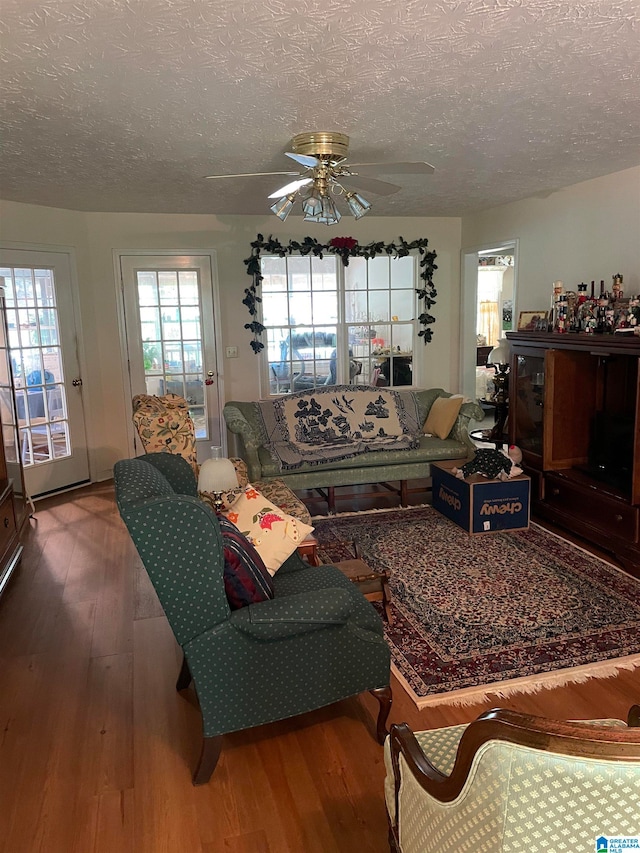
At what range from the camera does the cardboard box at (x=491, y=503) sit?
426 cm

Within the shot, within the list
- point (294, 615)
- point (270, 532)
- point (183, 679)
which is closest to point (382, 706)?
point (294, 615)

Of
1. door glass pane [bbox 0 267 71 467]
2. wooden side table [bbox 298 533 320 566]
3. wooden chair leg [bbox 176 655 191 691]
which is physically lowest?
wooden chair leg [bbox 176 655 191 691]

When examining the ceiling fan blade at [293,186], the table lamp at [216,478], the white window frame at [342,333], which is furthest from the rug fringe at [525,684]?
the white window frame at [342,333]

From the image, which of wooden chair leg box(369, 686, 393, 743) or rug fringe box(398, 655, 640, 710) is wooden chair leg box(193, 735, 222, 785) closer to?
wooden chair leg box(369, 686, 393, 743)

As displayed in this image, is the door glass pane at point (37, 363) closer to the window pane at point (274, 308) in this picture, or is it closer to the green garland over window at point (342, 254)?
the green garland over window at point (342, 254)

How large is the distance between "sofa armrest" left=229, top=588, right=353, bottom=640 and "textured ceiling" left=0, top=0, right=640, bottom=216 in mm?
1875

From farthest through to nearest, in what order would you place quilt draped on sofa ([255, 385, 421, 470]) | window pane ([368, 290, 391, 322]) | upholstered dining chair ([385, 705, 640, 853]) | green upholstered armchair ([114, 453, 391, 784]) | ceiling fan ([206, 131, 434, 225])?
window pane ([368, 290, 391, 322])
quilt draped on sofa ([255, 385, 421, 470])
ceiling fan ([206, 131, 434, 225])
green upholstered armchair ([114, 453, 391, 784])
upholstered dining chair ([385, 705, 640, 853])

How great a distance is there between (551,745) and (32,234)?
5.48 meters

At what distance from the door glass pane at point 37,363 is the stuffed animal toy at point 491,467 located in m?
3.51

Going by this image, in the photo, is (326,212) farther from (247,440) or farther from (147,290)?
(147,290)

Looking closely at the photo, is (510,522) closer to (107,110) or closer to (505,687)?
(505,687)

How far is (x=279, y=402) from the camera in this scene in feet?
17.6
